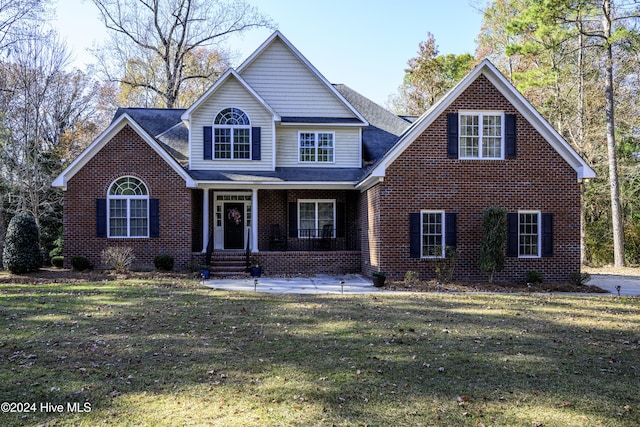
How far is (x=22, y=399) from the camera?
15.3 ft

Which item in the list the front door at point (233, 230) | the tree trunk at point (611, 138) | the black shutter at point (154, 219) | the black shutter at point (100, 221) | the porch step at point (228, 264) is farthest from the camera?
the tree trunk at point (611, 138)

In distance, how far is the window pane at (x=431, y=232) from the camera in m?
14.0

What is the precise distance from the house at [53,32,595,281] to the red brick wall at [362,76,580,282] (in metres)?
0.03

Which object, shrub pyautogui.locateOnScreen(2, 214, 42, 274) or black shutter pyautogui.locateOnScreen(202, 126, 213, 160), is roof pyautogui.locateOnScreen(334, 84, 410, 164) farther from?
shrub pyautogui.locateOnScreen(2, 214, 42, 274)

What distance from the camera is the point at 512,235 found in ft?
45.5

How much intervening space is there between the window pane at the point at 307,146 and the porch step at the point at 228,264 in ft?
15.3

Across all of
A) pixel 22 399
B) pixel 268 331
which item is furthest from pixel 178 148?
pixel 22 399

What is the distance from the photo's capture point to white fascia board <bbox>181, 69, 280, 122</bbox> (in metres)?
16.8

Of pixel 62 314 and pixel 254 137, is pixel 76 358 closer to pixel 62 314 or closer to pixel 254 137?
pixel 62 314

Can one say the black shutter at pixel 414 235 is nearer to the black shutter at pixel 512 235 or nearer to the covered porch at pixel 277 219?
the black shutter at pixel 512 235

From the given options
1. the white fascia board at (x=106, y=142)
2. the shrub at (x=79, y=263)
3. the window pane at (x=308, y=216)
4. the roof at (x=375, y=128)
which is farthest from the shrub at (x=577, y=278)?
the shrub at (x=79, y=263)

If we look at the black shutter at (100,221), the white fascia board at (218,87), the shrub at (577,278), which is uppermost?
the white fascia board at (218,87)

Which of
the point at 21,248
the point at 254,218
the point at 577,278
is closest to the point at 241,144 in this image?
the point at 254,218

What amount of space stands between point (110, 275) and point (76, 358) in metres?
8.88
